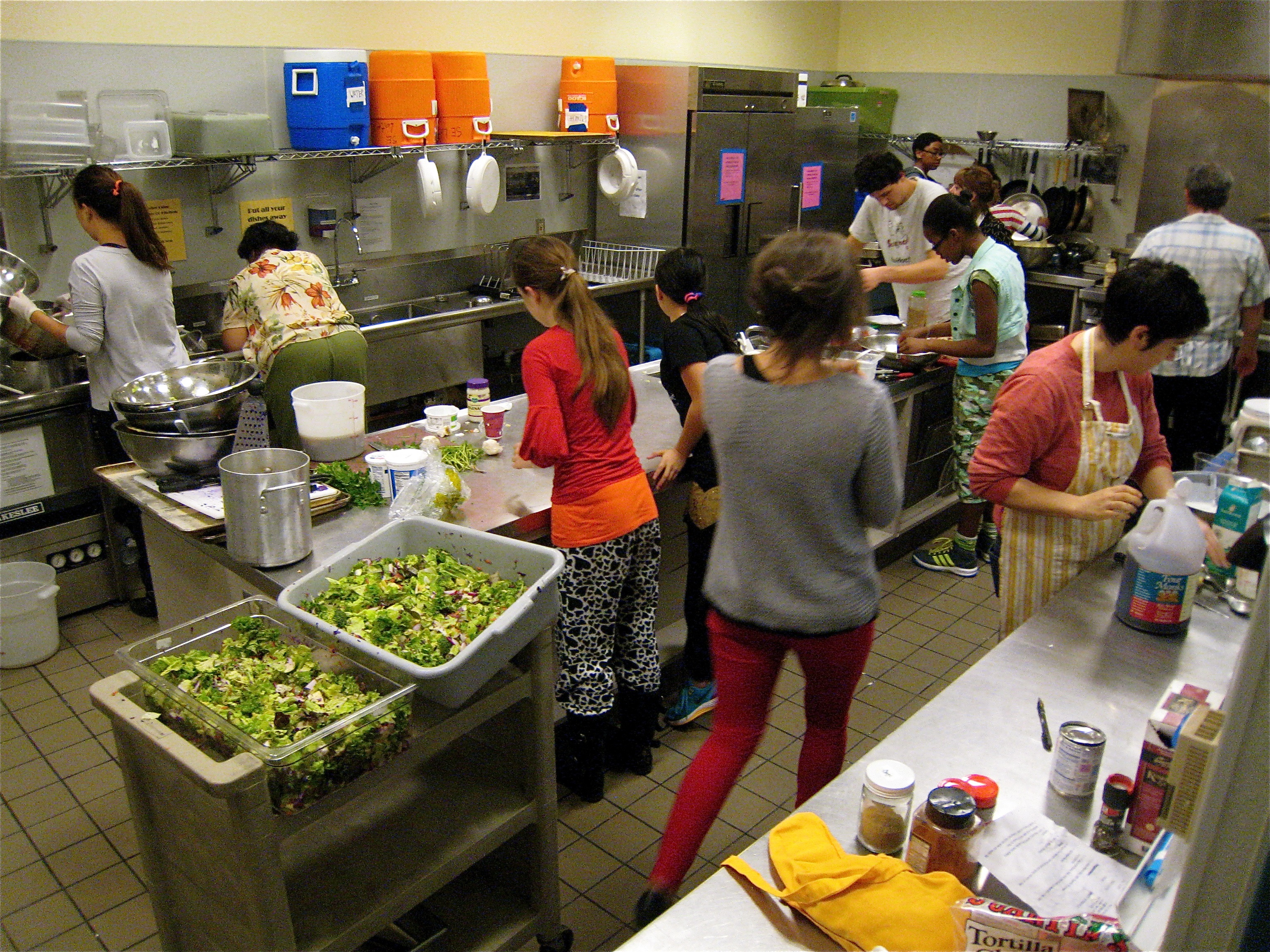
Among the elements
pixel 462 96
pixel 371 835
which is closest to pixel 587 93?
pixel 462 96

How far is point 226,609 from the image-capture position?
6.47ft

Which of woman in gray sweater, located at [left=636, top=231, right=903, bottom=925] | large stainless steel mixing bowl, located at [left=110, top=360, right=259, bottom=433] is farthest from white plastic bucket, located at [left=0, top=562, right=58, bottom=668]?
woman in gray sweater, located at [left=636, top=231, right=903, bottom=925]

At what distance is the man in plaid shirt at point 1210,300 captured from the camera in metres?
4.23

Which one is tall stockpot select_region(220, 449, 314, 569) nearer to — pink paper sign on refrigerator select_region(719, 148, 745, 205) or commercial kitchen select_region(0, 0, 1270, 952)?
commercial kitchen select_region(0, 0, 1270, 952)

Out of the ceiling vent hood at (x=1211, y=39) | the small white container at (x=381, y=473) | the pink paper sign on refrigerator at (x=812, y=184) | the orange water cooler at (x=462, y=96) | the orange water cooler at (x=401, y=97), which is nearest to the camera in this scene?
the small white container at (x=381, y=473)

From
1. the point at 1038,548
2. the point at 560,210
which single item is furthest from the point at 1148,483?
the point at 560,210

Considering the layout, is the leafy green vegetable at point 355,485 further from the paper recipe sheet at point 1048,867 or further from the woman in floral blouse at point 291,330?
the paper recipe sheet at point 1048,867

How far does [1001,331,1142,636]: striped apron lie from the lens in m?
2.20

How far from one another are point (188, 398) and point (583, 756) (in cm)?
151

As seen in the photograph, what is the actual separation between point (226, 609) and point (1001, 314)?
3.03m

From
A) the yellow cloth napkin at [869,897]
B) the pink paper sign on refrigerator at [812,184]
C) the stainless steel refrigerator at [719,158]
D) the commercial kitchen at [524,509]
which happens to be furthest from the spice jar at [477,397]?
the pink paper sign on refrigerator at [812,184]

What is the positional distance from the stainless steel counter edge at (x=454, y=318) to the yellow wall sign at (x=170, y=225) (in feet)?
2.81

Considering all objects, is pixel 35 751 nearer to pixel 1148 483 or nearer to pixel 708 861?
pixel 708 861

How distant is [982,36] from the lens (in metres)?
6.54
